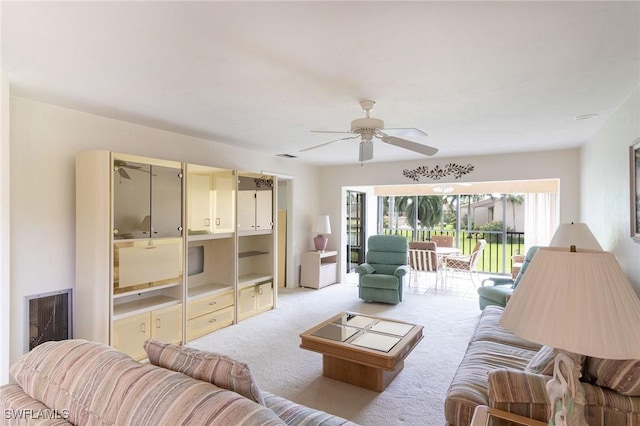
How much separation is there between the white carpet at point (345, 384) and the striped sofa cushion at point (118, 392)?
1.66 meters

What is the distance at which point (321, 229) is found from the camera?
6320mm

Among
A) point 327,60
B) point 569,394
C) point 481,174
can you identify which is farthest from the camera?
point 481,174

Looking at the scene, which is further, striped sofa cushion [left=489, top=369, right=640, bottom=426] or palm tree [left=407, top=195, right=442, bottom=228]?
palm tree [left=407, top=195, right=442, bottom=228]

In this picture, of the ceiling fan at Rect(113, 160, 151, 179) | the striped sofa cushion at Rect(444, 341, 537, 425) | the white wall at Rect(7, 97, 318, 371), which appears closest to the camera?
the striped sofa cushion at Rect(444, 341, 537, 425)

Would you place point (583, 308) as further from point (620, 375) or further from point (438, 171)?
point (438, 171)

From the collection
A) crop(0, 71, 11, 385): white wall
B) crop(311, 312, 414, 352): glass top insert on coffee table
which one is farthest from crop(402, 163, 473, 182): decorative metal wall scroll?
crop(0, 71, 11, 385): white wall

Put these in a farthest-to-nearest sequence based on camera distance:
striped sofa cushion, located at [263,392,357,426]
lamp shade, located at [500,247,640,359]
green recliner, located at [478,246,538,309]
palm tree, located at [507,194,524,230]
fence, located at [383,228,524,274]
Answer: palm tree, located at [507,194,524,230] → fence, located at [383,228,524,274] → green recliner, located at [478,246,538,309] → striped sofa cushion, located at [263,392,357,426] → lamp shade, located at [500,247,640,359]

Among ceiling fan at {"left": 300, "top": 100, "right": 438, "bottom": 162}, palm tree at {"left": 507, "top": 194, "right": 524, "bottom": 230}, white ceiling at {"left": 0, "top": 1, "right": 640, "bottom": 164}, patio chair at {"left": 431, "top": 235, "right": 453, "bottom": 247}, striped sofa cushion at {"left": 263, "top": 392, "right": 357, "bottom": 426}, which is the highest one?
white ceiling at {"left": 0, "top": 1, "right": 640, "bottom": 164}

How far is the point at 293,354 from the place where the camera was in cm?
341

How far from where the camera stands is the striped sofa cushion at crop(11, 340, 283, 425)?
1032 millimetres

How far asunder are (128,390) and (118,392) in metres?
0.04

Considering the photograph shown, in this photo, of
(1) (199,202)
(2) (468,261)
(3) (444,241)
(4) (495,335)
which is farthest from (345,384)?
(3) (444,241)

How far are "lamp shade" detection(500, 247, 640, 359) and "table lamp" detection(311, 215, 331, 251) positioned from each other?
5.24 meters

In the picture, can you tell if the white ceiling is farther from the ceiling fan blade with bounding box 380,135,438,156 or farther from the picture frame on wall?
the picture frame on wall
